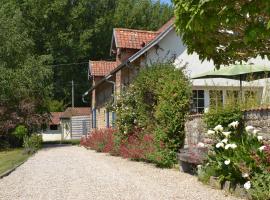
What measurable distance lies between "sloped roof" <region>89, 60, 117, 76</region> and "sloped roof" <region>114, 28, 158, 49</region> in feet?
27.6

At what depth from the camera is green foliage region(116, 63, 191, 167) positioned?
14.8 meters

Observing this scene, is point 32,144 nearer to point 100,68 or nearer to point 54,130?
point 100,68

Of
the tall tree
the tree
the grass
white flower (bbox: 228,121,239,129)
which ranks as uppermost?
the tall tree

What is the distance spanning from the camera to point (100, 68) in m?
35.8

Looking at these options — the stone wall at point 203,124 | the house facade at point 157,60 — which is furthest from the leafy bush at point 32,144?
the stone wall at point 203,124

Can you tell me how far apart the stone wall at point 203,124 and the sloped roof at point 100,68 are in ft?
69.8

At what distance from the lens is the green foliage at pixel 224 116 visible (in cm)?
1089

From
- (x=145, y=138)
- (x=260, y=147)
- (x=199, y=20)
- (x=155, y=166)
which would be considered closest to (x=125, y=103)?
(x=145, y=138)

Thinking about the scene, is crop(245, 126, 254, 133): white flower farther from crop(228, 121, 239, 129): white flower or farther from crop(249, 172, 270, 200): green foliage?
crop(249, 172, 270, 200): green foliage

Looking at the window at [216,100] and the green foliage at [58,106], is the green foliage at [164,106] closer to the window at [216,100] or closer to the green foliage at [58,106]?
the window at [216,100]

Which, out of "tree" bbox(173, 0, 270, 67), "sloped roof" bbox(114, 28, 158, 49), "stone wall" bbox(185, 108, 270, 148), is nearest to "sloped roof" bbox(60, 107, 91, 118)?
"sloped roof" bbox(114, 28, 158, 49)

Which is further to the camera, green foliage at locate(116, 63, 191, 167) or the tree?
green foliage at locate(116, 63, 191, 167)

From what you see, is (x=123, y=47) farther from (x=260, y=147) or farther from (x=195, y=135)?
(x=260, y=147)

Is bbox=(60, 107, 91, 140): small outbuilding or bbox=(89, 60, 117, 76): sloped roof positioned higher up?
bbox=(89, 60, 117, 76): sloped roof
